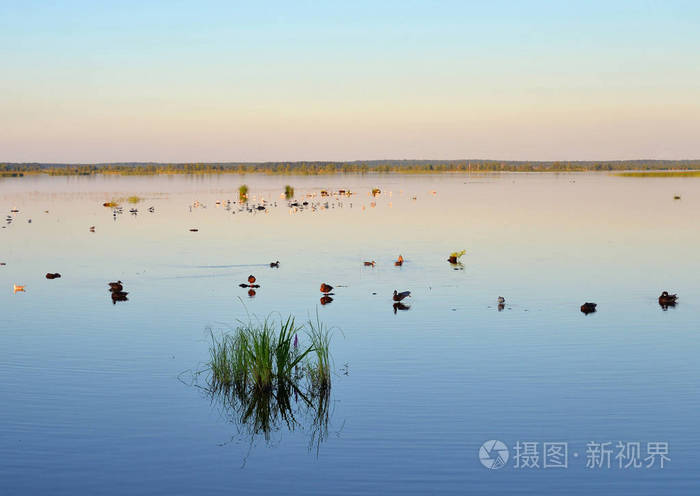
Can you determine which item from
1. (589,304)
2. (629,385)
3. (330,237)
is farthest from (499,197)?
(629,385)

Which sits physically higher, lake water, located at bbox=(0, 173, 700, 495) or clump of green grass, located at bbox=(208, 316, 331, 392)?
clump of green grass, located at bbox=(208, 316, 331, 392)

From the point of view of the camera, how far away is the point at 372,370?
16.4 metres

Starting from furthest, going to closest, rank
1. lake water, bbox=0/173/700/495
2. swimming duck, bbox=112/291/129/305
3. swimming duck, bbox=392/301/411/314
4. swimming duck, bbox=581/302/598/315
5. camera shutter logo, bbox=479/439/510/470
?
swimming duck, bbox=112/291/129/305 < swimming duck, bbox=392/301/411/314 < swimming duck, bbox=581/302/598/315 < camera shutter logo, bbox=479/439/510/470 < lake water, bbox=0/173/700/495

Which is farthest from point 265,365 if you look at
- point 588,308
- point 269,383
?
point 588,308

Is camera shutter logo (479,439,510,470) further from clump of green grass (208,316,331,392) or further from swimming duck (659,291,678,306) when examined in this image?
swimming duck (659,291,678,306)

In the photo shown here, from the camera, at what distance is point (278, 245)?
39906 millimetres

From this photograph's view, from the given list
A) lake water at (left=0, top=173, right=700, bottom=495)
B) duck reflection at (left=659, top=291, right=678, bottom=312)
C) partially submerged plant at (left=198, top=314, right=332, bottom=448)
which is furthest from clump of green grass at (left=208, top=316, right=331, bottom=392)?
duck reflection at (left=659, top=291, right=678, bottom=312)

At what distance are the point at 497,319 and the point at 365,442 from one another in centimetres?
939

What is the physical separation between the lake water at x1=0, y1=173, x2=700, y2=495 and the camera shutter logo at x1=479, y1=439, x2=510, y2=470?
0.12m

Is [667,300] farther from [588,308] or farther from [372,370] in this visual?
[372,370]

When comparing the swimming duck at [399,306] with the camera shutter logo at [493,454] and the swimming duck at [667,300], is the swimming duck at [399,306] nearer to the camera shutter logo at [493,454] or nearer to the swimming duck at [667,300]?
the swimming duck at [667,300]

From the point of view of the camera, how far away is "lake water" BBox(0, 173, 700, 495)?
11547mm

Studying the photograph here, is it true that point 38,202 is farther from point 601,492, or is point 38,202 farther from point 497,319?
point 601,492

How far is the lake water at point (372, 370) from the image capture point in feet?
37.9
